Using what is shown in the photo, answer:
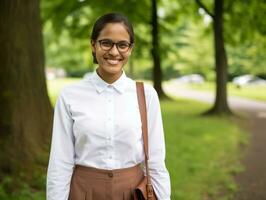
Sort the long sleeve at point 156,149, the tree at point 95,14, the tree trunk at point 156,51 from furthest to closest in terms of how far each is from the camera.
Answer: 1. the tree trunk at point 156,51
2. the tree at point 95,14
3. the long sleeve at point 156,149

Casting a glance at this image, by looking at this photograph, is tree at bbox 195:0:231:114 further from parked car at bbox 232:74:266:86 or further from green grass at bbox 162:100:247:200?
parked car at bbox 232:74:266:86

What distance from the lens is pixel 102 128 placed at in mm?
2486

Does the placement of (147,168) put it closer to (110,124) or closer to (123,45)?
(110,124)

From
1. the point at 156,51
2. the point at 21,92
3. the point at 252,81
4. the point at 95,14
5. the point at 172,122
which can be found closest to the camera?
the point at 21,92

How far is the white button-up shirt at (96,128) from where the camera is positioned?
8.19 ft

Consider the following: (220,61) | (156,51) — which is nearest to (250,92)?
(156,51)

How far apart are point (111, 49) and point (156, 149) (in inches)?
25.5

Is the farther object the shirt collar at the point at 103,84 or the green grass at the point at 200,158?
the green grass at the point at 200,158

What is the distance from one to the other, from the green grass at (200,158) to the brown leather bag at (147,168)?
127 inches

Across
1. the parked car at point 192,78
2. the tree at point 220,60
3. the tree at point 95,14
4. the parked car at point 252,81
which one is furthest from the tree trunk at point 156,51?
the parked car at point 192,78

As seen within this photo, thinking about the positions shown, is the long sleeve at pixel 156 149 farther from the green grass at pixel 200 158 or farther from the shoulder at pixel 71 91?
the green grass at pixel 200 158

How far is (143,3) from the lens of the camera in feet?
72.1

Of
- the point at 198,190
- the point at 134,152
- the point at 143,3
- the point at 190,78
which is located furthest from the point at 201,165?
the point at 190,78

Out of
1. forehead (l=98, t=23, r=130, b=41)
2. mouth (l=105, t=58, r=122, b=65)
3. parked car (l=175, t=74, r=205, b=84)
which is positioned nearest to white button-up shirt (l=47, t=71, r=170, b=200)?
mouth (l=105, t=58, r=122, b=65)
